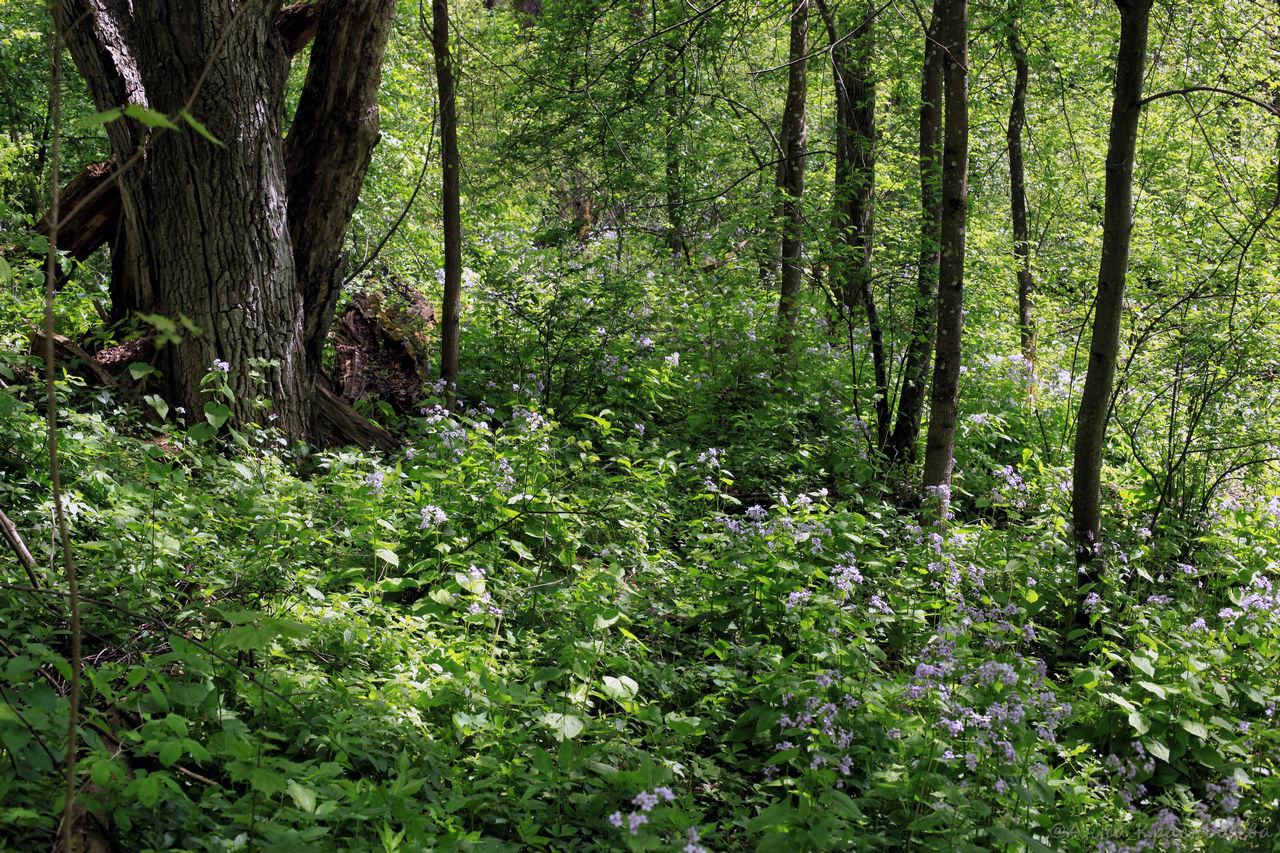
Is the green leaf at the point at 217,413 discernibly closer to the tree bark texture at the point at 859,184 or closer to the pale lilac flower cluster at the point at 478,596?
the pale lilac flower cluster at the point at 478,596

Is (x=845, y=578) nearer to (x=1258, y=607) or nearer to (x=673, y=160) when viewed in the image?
(x=1258, y=607)

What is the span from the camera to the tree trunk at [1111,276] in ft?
13.3

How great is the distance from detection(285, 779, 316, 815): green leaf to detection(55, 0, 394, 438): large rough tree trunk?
10.3 ft

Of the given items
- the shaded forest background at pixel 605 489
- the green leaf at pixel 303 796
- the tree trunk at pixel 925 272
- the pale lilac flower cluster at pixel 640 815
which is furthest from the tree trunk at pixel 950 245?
the green leaf at pixel 303 796

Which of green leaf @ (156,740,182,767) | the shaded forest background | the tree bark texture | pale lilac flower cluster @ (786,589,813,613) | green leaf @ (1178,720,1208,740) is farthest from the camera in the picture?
the tree bark texture

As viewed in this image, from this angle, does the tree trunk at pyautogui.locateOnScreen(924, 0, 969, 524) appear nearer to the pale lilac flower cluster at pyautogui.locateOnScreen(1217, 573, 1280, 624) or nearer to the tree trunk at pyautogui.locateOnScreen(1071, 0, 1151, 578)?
the tree trunk at pyautogui.locateOnScreen(1071, 0, 1151, 578)

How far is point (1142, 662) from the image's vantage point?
2996 mm

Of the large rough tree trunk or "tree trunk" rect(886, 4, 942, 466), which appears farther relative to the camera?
"tree trunk" rect(886, 4, 942, 466)

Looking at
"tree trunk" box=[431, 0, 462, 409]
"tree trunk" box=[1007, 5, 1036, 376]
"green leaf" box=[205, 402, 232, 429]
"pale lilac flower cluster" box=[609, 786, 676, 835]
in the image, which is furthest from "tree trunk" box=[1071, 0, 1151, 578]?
"tree trunk" box=[1007, 5, 1036, 376]

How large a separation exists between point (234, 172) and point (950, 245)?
4.18 meters

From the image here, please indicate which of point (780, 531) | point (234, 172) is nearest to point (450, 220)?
point (234, 172)

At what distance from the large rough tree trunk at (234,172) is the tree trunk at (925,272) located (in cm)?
362

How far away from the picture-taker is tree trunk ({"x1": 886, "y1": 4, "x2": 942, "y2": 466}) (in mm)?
5715

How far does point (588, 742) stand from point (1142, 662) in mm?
2005
